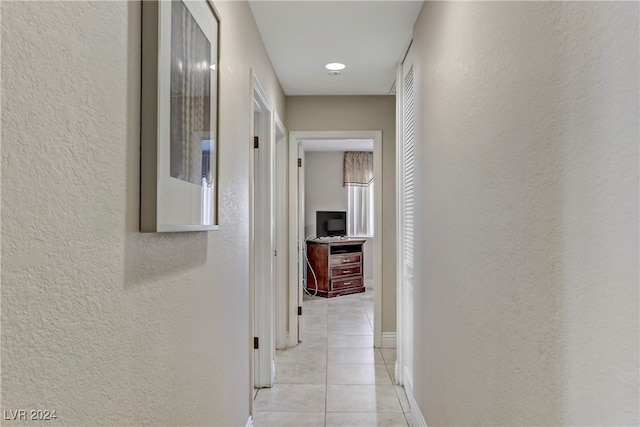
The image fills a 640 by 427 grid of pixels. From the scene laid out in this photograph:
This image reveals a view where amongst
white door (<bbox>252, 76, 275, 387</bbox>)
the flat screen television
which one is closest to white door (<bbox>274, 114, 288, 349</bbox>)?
white door (<bbox>252, 76, 275, 387</bbox>)

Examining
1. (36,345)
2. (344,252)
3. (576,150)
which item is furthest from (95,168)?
(344,252)

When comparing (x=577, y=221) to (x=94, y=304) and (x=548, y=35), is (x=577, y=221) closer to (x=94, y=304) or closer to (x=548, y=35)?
(x=548, y=35)

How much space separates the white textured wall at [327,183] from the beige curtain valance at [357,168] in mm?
108

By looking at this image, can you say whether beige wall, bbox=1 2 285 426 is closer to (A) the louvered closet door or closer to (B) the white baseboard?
(A) the louvered closet door

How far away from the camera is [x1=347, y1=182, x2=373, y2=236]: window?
7.25m

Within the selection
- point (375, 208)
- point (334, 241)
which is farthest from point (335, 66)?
point (334, 241)

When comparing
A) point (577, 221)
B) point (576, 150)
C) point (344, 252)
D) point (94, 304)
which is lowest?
point (344, 252)

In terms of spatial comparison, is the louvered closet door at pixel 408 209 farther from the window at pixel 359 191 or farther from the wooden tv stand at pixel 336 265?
the window at pixel 359 191

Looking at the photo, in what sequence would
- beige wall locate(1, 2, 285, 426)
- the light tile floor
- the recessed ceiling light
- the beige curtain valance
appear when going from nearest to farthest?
1. beige wall locate(1, 2, 285, 426)
2. the light tile floor
3. the recessed ceiling light
4. the beige curtain valance

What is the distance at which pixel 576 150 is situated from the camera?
0.81 meters

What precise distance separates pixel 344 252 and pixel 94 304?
5.80 m

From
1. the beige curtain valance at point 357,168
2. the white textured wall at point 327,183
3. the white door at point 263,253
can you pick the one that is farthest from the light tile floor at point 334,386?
the beige curtain valance at point 357,168

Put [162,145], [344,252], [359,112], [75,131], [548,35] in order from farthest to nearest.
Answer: [344,252], [359,112], [162,145], [548,35], [75,131]

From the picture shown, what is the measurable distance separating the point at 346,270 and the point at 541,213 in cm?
566
